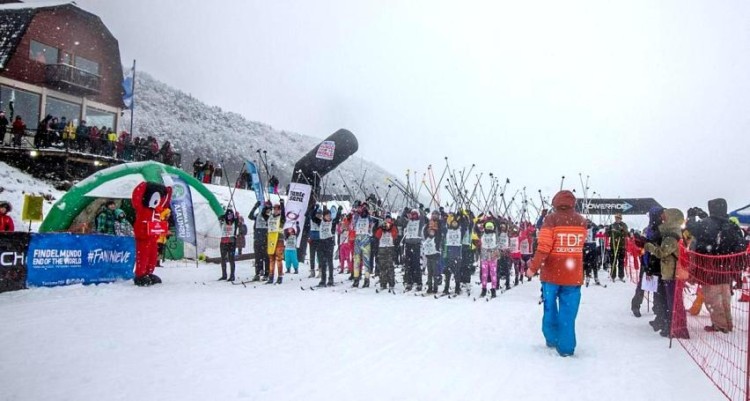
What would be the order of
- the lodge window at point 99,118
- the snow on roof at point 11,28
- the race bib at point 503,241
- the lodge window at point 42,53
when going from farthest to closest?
1. the lodge window at point 99,118
2. the lodge window at point 42,53
3. the snow on roof at point 11,28
4. the race bib at point 503,241

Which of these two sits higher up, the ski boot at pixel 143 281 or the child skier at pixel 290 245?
the child skier at pixel 290 245

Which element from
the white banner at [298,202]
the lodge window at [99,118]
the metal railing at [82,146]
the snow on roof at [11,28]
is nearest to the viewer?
the white banner at [298,202]

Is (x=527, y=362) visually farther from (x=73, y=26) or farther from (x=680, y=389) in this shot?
(x=73, y=26)

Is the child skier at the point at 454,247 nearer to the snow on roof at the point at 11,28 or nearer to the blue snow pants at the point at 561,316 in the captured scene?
the blue snow pants at the point at 561,316

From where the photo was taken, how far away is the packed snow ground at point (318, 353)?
3791 millimetres

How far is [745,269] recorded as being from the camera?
604 cm

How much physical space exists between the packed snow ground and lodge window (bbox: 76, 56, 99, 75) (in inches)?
947

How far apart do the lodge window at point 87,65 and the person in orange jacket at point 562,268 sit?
3003 centimetres

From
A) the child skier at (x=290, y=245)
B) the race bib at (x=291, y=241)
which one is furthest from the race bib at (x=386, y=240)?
the race bib at (x=291, y=241)

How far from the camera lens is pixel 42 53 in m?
25.0

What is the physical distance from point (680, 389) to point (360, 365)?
2.85 metres

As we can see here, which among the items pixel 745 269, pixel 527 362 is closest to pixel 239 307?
pixel 527 362

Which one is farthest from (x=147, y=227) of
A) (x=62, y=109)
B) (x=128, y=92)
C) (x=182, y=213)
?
(x=128, y=92)

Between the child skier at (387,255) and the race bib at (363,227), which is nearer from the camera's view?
the child skier at (387,255)
